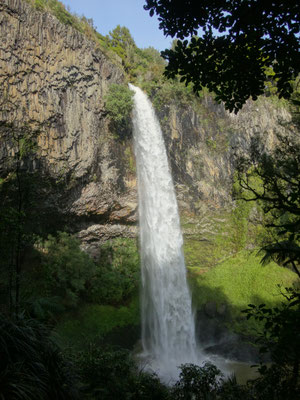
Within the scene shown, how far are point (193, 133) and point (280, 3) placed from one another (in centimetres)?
1685

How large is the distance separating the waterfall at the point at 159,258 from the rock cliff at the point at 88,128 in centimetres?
82

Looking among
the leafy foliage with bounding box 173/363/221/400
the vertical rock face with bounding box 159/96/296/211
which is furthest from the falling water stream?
the leafy foliage with bounding box 173/363/221/400

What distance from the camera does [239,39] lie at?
11.5 feet

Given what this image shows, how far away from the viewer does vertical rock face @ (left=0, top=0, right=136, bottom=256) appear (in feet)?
42.9

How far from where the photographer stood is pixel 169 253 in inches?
664

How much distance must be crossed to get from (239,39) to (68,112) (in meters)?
12.8

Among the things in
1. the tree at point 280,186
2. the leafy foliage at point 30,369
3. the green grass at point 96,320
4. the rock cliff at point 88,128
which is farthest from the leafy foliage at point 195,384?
the rock cliff at point 88,128

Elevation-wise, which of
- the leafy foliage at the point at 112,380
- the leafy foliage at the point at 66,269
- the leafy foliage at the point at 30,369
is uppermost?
the leafy foliage at the point at 66,269

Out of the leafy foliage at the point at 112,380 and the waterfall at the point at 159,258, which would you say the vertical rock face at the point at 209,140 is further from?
the leafy foliage at the point at 112,380

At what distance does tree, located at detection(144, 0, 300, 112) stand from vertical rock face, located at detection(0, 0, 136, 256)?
1097 centimetres

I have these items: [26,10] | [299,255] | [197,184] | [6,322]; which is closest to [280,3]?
[299,255]

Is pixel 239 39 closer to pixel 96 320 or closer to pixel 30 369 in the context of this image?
pixel 30 369

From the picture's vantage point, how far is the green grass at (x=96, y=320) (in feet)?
41.9

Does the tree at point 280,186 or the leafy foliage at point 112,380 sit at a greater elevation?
the tree at point 280,186
